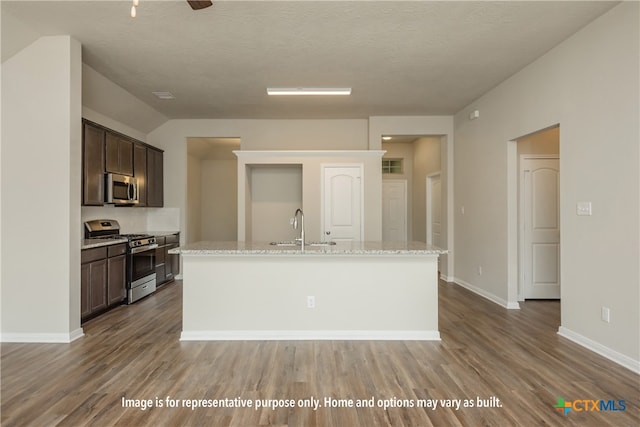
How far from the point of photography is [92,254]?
393 cm

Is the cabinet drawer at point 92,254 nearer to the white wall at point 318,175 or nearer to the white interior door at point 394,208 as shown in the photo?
the white wall at point 318,175

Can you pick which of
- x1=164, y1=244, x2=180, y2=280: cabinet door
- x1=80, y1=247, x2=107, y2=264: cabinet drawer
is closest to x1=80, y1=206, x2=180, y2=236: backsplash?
x1=164, y1=244, x2=180, y2=280: cabinet door

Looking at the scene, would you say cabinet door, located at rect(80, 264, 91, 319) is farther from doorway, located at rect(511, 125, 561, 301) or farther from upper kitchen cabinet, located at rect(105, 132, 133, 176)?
doorway, located at rect(511, 125, 561, 301)

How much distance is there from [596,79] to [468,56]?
1.19 metres

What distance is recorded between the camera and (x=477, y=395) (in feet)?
7.60

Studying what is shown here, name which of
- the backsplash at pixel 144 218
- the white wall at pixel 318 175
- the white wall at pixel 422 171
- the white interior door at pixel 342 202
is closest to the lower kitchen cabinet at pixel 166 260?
the backsplash at pixel 144 218

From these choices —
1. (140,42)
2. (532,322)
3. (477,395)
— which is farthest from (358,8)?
(532,322)

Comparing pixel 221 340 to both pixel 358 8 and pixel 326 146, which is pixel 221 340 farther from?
pixel 326 146

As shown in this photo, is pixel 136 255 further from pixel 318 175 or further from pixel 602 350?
pixel 602 350

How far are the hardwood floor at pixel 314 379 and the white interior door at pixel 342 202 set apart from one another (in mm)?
2637

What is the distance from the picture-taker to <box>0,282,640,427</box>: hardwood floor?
81.9 inches

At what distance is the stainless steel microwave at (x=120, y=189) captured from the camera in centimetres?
455

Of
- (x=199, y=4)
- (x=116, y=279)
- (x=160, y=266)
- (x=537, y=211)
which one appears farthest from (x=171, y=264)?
(x=537, y=211)

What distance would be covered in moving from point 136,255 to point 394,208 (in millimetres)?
5614
